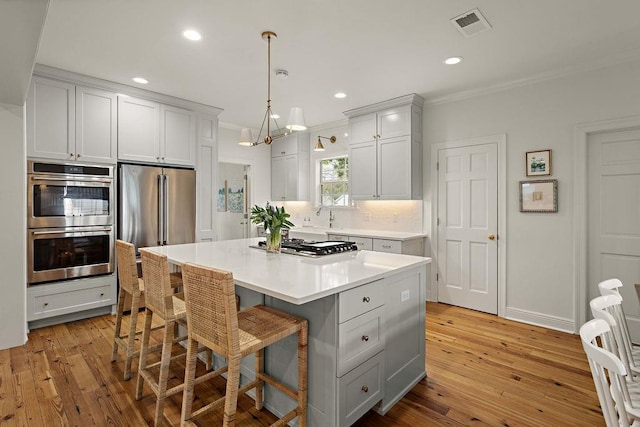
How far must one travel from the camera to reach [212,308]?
1.57m

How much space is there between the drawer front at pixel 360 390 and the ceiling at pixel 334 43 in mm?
2410

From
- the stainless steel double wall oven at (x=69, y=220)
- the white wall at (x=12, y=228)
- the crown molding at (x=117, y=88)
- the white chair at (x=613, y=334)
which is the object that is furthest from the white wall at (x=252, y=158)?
the white chair at (x=613, y=334)

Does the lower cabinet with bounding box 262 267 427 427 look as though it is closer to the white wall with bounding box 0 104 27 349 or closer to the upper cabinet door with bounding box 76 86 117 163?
the white wall with bounding box 0 104 27 349

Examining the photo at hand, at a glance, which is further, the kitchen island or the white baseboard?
the white baseboard

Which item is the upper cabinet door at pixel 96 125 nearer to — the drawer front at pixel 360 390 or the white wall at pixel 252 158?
the white wall at pixel 252 158

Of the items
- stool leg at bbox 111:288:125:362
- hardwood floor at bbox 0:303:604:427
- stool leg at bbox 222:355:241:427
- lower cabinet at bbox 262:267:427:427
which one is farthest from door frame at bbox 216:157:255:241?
stool leg at bbox 222:355:241:427

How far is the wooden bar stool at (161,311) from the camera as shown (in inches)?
75.9

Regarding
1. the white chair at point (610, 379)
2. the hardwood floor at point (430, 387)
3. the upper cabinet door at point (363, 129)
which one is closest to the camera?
the white chair at point (610, 379)

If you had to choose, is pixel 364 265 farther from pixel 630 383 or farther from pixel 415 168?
pixel 415 168

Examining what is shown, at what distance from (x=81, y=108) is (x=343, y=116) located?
11.3ft

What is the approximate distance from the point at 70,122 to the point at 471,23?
4031mm

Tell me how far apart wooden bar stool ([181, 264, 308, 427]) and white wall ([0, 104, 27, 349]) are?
249cm

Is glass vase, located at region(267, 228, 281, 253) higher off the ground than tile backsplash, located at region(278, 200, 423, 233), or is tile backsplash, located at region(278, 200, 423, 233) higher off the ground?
tile backsplash, located at region(278, 200, 423, 233)

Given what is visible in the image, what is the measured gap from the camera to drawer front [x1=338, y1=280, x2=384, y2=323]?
5.66 feet
